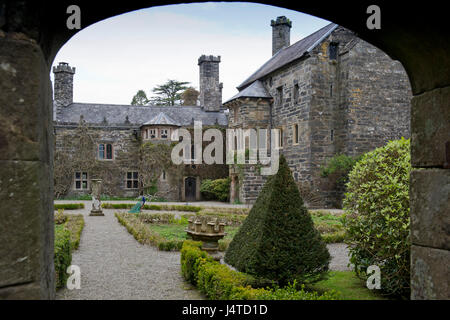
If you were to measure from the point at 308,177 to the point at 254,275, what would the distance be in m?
17.1

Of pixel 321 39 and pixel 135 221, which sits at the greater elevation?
pixel 321 39

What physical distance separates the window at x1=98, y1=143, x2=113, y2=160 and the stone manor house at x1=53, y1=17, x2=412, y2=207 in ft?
0.23

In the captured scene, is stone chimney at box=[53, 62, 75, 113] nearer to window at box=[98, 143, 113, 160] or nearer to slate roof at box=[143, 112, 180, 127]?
window at box=[98, 143, 113, 160]

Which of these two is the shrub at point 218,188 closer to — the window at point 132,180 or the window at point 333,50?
the window at point 132,180

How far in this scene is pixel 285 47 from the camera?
98.3 feet

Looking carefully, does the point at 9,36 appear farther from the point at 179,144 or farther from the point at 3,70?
the point at 179,144

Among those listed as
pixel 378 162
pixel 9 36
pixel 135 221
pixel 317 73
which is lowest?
pixel 135 221

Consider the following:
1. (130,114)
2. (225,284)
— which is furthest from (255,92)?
(225,284)

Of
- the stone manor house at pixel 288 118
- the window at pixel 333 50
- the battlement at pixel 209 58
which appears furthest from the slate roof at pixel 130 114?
the window at pixel 333 50

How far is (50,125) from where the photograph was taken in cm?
258

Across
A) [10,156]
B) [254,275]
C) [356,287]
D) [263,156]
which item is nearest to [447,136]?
[10,156]

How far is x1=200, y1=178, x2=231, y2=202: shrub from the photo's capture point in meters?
28.4

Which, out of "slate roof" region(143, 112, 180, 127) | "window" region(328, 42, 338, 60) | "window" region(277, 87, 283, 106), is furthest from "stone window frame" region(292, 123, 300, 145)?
"slate roof" region(143, 112, 180, 127)

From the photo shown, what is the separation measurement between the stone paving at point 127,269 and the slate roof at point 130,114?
18.8 m
